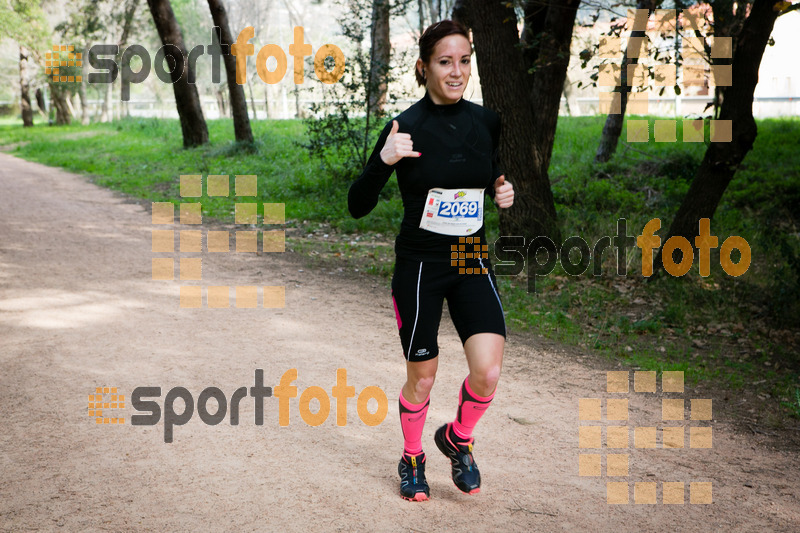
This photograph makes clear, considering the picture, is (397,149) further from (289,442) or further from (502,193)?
(289,442)

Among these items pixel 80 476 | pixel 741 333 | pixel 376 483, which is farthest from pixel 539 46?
pixel 80 476

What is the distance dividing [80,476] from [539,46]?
25.9 feet

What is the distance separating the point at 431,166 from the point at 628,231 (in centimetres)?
679

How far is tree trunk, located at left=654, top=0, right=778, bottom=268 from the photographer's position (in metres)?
7.84

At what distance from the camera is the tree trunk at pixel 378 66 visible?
13273 millimetres

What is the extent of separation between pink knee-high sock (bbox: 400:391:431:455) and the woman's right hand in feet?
4.55

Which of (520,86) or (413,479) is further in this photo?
(520,86)

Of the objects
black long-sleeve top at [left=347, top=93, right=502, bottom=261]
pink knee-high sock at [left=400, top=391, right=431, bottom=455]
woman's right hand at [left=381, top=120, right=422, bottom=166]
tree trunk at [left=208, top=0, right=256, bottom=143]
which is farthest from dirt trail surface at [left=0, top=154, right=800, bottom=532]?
tree trunk at [left=208, top=0, right=256, bottom=143]

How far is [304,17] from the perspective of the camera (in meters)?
54.2

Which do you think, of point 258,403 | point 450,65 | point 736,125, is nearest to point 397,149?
point 450,65

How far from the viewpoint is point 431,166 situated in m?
3.57

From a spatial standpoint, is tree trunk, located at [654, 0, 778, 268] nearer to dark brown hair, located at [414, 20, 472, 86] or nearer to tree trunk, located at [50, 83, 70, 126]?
dark brown hair, located at [414, 20, 472, 86]

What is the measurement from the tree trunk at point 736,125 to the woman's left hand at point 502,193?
5448mm

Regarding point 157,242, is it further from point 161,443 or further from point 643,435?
point 643,435
